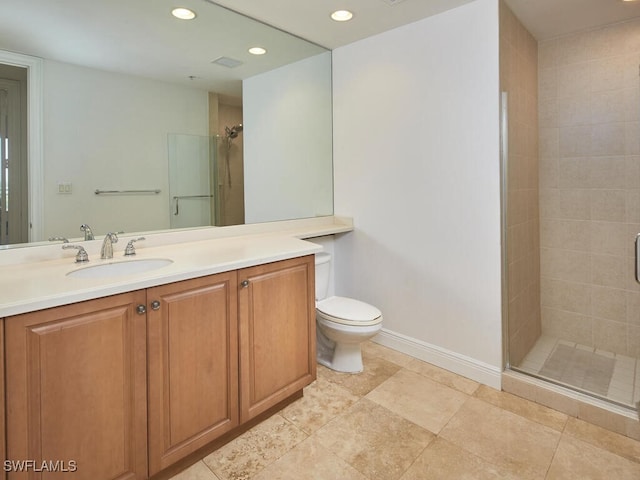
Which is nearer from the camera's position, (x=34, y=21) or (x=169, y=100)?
(x=34, y=21)

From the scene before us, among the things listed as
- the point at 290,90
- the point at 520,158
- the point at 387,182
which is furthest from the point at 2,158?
the point at 520,158

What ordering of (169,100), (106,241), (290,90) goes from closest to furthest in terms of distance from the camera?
1. (106,241)
2. (169,100)
3. (290,90)

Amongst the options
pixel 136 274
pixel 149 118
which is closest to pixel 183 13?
pixel 149 118

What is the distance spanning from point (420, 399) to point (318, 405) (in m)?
0.59

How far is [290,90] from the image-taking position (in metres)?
2.99

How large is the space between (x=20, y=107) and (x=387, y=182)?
215 centimetres

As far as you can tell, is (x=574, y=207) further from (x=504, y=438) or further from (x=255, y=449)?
(x=255, y=449)

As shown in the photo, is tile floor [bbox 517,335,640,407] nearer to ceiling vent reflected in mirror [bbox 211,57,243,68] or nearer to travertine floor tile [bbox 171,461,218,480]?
travertine floor tile [bbox 171,461,218,480]

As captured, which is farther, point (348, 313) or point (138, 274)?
point (348, 313)

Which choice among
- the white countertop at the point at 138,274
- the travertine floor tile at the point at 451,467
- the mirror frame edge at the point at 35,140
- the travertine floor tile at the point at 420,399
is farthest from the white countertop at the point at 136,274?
the travertine floor tile at the point at 451,467

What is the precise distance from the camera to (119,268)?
1.81 m

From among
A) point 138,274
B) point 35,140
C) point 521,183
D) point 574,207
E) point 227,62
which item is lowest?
point 138,274

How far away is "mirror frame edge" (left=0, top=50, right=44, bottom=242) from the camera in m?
1.78

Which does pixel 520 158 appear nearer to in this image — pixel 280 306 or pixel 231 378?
pixel 280 306
